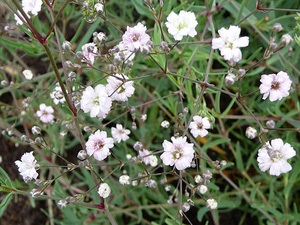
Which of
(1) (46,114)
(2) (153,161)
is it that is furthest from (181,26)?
(1) (46,114)

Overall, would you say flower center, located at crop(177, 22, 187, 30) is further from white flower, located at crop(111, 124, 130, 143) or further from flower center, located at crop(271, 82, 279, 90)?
white flower, located at crop(111, 124, 130, 143)

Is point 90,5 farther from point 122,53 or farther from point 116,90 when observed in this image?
point 116,90

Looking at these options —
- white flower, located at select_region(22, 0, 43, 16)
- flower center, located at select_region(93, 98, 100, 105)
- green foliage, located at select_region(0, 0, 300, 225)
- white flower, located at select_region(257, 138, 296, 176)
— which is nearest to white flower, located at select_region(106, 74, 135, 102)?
flower center, located at select_region(93, 98, 100, 105)

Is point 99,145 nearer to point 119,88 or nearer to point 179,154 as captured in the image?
point 119,88

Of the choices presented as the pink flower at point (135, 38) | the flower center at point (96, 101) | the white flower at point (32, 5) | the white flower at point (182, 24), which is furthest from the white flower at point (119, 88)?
the white flower at point (32, 5)

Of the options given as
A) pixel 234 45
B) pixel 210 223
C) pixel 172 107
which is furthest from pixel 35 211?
pixel 234 45

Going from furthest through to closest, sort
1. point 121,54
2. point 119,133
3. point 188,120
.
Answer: point 188,120 < point 119,133 < point 121,54
